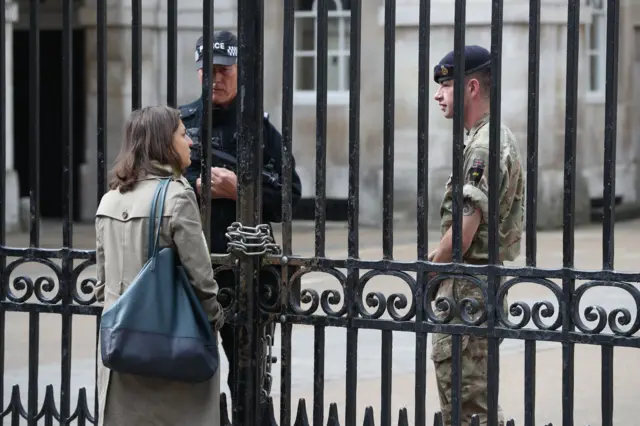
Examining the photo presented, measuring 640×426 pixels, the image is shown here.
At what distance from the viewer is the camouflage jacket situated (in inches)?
213

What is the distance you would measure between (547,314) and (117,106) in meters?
14.7

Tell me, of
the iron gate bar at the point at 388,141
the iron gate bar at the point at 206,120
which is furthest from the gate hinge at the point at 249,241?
the iron gate bar at the point at 388,141

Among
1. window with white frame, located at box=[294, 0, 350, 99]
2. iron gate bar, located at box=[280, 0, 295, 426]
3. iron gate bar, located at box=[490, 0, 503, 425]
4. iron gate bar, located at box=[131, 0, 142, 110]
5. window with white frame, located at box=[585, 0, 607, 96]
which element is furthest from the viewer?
window with white frame, located at box=[585, 0, 607, 96]

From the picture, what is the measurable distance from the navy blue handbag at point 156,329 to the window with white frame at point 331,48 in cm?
1414

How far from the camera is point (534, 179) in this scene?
4.92m

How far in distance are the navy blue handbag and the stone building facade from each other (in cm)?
1238

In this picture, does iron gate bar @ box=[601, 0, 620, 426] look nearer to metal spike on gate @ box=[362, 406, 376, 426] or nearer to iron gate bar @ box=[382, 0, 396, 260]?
iron gate bar @ box=[382, 0, 396, 260]

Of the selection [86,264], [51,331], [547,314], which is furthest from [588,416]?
[51,331]

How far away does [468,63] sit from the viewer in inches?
218

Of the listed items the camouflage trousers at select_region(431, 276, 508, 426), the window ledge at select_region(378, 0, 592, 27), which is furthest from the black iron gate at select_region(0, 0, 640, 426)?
the window ledge at select_region(378, 0, 592, 27)

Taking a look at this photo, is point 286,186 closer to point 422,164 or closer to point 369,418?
point 422,164

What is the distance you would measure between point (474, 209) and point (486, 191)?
0.33ft

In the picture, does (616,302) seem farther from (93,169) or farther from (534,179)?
(93,169)

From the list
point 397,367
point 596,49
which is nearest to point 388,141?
point 397,367
